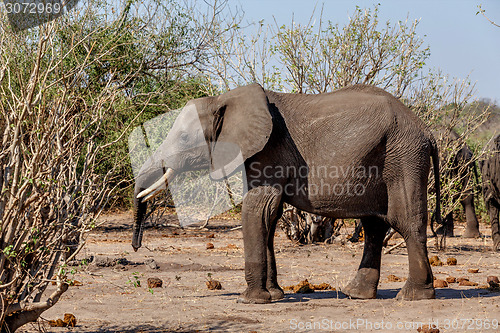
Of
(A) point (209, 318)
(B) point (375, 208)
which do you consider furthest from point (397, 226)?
(A) point (209, 318)

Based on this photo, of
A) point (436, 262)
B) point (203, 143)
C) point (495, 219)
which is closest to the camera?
point (203, 143)

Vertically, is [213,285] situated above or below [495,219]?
below

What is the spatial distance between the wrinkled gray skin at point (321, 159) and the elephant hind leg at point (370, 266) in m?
0.39

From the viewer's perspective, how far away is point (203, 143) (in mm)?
6863

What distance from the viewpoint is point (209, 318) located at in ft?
19.0

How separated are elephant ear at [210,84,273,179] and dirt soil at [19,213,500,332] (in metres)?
1.44

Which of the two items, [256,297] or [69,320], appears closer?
[69,320]

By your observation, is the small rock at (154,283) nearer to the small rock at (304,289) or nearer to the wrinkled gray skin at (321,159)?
the wrinkled gray skin at (321,159)

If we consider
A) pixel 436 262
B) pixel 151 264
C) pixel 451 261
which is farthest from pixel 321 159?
pixel 451 261

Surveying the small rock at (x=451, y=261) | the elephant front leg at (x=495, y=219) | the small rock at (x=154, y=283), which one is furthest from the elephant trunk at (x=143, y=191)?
the elephant front leg at (x=495, y=219)

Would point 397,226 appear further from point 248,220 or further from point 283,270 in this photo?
point 283,270

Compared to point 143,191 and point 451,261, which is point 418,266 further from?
point 451,261

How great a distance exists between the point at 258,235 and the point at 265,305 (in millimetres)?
691

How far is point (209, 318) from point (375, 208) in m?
2.10
